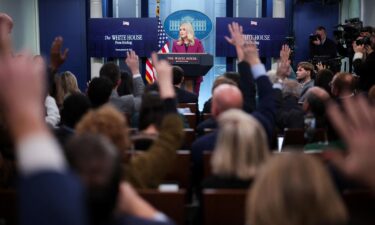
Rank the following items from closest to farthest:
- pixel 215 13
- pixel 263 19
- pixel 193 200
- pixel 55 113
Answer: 1. pixel 193 200
2. pixel 55 113
3. pixel 263 19
4. pixel 215 13

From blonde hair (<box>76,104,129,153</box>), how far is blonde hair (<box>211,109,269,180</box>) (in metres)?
0.44

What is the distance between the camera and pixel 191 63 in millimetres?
8000

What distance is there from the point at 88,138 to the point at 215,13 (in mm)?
10910

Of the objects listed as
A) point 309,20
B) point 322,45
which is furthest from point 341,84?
point 309,20

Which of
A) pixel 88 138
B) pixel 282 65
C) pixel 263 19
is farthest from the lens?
pixel 263 19

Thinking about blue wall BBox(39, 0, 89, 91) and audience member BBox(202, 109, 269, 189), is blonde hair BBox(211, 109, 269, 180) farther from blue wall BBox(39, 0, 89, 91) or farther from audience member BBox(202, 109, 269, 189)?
blue wall BBox(39, 0, 89, 91)

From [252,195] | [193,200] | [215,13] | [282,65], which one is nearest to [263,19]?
[215,13]

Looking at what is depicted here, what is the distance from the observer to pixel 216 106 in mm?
3404

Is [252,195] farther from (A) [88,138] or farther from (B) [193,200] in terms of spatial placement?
(B) [193,200]

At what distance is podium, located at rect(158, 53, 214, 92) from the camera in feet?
26.1

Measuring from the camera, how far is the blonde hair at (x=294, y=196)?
1222 mm

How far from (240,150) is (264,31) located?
8765 mm

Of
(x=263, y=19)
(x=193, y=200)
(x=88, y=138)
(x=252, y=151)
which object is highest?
(x=263, y=19)

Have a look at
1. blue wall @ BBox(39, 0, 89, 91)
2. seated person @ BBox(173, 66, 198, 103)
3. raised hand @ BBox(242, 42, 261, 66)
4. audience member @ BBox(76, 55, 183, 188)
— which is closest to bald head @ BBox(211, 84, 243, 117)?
raised hand @ BBox(242, 42, 261, 66)
